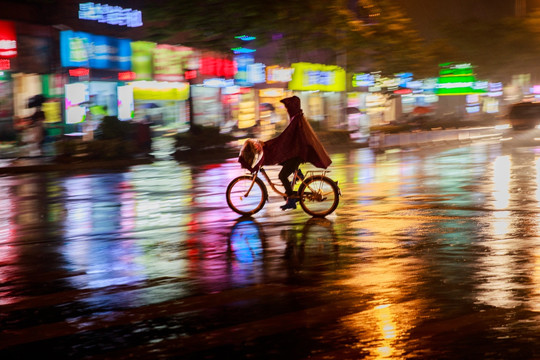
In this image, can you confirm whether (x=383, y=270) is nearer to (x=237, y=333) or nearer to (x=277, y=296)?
(x=277, y=296)

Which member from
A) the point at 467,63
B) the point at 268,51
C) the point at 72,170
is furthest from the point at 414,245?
the point at 467,63

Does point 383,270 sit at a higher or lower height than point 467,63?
lower

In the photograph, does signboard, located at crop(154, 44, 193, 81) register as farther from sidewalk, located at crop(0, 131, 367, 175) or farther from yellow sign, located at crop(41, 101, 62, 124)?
yellow sign, located at crop(41, 101, 62, 124)

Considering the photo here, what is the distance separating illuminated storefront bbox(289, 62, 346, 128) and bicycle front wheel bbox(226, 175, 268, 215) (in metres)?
38.0

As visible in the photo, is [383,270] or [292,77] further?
[292,77]

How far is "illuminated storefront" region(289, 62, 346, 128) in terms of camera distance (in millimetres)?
54562

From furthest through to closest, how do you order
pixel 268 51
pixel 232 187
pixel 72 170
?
pixel 268 51, pixel 72 170, pixel 232 187

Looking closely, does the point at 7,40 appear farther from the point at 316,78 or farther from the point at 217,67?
the point at 316,78

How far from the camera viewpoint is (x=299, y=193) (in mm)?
13609

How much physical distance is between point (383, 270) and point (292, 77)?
45123mm

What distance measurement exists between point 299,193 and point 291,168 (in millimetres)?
429

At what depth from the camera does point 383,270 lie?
8781mm

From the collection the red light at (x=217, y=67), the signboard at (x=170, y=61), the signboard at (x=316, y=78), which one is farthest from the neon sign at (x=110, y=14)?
the signboard at (x=316, y=78)

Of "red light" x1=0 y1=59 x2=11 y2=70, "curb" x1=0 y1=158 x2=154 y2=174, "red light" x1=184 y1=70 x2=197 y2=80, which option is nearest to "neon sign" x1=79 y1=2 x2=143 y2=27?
"red light" x1=184 y1=70 x2=197 y2=80
